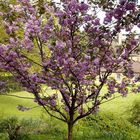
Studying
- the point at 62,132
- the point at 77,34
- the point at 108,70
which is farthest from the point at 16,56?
the point at 62,132

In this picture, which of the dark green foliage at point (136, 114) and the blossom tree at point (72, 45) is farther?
the dark green foliage at point (136, 114)

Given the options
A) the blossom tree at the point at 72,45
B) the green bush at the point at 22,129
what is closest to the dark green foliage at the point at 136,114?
the green bush at the point at 22,129

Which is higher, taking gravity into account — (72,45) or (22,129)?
(72,45)

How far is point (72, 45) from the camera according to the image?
23.2 feet

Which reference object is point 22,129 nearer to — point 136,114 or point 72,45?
point 136,114

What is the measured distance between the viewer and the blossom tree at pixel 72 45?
668 cm

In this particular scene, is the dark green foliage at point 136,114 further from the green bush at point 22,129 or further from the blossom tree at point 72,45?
the blossom tree at point 72,45

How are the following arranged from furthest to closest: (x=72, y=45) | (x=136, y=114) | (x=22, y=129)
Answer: (x=136, y=114)
(x=22, y=129)
(x=72, y=45)

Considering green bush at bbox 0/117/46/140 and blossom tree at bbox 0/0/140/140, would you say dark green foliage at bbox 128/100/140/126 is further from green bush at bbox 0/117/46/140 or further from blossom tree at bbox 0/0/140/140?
blossom tree at bbox 0/0/140/140

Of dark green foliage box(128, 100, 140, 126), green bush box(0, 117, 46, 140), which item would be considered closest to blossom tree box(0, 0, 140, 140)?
green bush box(0, 117, 46, 140)

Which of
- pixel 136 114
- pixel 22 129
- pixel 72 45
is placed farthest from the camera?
pixel 136 114

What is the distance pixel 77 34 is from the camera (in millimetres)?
7223

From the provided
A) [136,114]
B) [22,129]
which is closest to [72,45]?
[22,129]

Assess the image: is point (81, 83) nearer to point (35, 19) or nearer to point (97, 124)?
point (35, 19)
